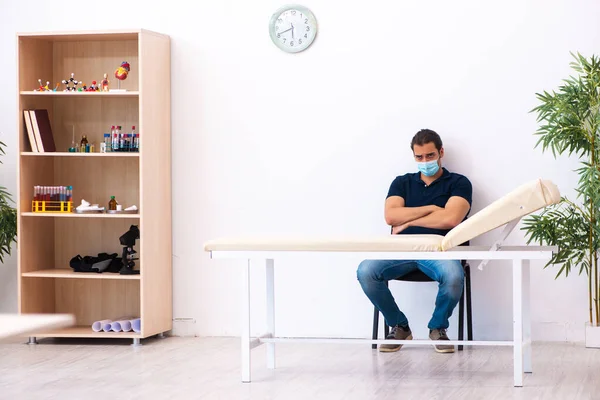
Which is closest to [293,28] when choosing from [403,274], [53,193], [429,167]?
[429,167]

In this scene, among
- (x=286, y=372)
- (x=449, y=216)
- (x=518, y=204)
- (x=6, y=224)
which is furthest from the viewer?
(x=6, y=224)

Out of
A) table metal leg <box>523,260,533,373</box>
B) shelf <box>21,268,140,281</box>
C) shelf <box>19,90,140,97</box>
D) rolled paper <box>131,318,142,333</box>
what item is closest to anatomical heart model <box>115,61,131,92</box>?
shelf <box>19,90,140,97</box>

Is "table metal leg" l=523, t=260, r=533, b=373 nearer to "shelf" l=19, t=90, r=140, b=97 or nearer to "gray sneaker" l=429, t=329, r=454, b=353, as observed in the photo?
"gray sneaker" l=429, t=329, r=454, b=353

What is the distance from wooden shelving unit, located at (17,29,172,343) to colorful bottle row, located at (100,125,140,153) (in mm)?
105

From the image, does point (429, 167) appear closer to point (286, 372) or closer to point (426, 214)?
point (426, 214)

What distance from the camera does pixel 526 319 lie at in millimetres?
3793

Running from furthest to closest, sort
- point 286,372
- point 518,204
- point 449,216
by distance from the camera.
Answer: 1. point 449,216
2. point 286,372
3. point 518,204

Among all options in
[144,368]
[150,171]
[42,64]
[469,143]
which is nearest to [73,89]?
[42,64]

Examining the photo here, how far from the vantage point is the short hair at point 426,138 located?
4559 millimetres

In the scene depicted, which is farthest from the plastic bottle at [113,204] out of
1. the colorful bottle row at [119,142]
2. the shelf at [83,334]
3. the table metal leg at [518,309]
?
the table metal leg at [518,309]

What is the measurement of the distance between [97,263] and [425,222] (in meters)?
1.84

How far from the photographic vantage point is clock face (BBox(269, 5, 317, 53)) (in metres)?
4.91

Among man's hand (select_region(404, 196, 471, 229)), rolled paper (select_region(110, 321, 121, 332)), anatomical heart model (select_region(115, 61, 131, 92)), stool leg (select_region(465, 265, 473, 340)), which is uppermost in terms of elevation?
anatomical heart model (select_region(115, 61, 131, 92))

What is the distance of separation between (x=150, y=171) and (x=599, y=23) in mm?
2505
